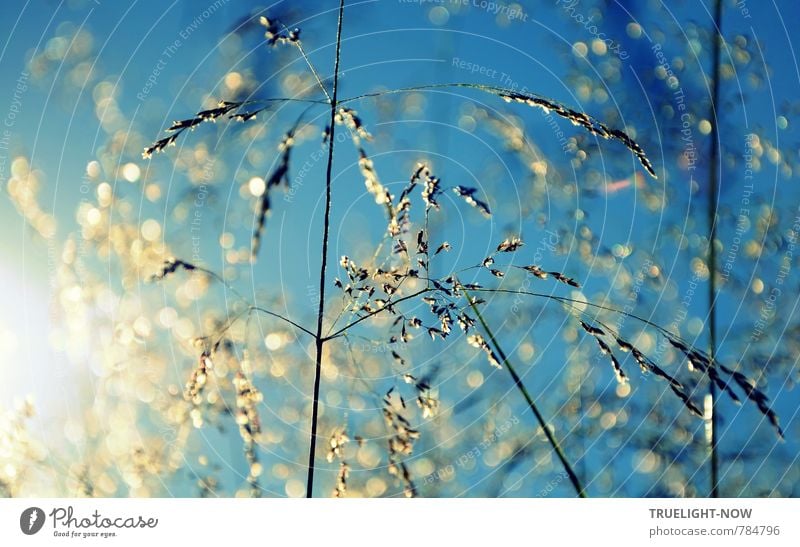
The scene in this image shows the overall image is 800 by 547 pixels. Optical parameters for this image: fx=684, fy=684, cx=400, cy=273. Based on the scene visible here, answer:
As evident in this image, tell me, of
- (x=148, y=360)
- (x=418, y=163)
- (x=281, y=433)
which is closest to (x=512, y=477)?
(x=281, y=433)

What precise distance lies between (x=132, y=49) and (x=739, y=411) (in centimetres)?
185

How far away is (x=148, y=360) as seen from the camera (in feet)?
5.62
